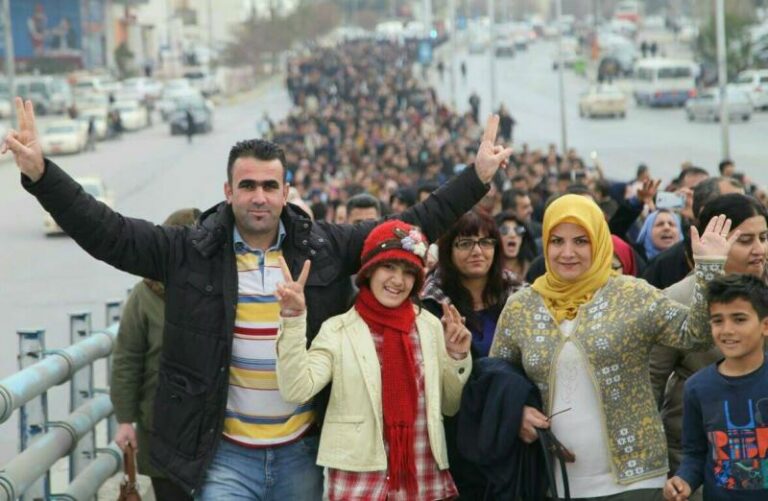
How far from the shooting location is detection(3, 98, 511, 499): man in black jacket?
5.40 meters

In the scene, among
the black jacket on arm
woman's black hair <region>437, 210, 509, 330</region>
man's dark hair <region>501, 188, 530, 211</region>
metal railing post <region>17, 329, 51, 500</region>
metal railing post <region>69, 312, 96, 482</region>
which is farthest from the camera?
man's dark hair <region>501, 188, 530, 211</region>

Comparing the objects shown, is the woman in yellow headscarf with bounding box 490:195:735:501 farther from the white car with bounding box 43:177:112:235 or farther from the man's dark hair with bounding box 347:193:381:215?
the white car with bounding box 43:177:112:235

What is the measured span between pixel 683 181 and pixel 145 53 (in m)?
116

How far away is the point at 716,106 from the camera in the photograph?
60688 millimetres

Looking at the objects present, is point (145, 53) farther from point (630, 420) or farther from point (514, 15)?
point (630, 420)

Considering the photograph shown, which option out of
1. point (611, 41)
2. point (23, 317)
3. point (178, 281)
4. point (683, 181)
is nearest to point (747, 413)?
point (178, 281)

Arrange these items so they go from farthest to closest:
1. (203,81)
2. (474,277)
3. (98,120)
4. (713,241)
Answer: (203,81) → (98,120) → (474,277) → (713,241)

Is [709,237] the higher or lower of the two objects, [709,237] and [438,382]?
the higher

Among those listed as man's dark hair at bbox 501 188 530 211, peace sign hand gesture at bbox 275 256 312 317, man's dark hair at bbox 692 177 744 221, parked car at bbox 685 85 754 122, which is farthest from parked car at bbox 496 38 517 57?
peace sign hand gesture at bbox 275 256 312 317

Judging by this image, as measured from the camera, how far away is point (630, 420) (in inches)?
215

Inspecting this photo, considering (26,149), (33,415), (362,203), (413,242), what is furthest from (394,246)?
(362,203)

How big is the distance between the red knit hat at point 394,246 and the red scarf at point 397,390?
16 cm

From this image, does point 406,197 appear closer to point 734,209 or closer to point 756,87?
point 734,209

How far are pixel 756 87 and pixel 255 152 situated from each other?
5880 centimetres
